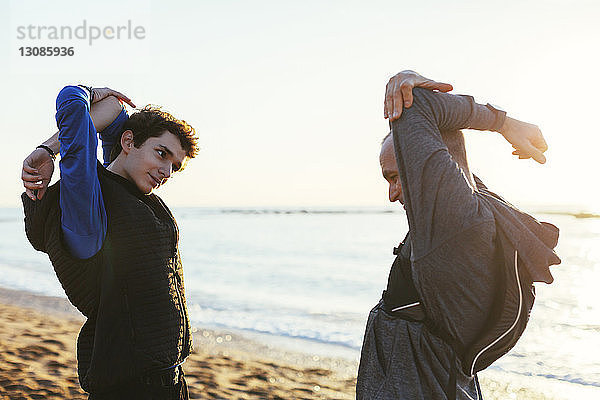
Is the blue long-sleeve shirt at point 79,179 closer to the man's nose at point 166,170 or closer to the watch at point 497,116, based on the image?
the man's nose at point 166,170

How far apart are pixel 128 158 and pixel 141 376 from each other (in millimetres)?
839

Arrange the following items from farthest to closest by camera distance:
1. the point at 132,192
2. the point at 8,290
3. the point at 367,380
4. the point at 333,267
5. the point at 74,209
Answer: the point at 333,267
the point at 8,290
the point at 132,192
the point at 74,209
the point at 367,380

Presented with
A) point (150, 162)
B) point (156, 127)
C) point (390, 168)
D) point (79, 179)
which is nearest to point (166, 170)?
point (150, 162)

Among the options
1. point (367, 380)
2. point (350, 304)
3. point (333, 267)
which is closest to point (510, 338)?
point (367, 380)

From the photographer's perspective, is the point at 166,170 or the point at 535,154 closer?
the point at 535,154

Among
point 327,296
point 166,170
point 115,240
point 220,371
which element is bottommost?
point 327,296

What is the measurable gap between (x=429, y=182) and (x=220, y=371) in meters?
5.43

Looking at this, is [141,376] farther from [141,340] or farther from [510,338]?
[510,338]

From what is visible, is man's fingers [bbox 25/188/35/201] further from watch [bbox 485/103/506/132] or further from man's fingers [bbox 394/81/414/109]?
watch [bbox 485/103/506/132]

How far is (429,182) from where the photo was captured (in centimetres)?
132

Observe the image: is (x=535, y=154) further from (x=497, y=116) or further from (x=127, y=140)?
(x=127, y=140)

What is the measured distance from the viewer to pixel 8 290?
481 inches

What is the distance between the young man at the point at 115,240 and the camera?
1.88m

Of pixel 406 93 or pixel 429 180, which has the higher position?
pixel 406 93
